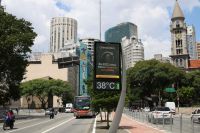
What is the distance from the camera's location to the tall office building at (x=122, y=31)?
1642 centimetres

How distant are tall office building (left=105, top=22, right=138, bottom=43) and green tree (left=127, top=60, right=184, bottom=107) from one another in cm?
8878

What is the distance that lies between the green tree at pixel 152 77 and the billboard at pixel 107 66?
86823 millimetres

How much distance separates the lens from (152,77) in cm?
10831

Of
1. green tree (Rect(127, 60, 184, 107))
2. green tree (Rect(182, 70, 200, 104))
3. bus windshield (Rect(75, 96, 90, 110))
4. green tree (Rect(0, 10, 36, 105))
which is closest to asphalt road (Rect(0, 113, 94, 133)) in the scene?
bus windshield (Rect(75, 96, 90, 110))

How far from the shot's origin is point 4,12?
58.5m

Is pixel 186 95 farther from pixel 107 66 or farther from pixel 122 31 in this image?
pixel 122 31

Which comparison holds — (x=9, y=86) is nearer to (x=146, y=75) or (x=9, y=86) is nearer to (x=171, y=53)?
(x=146, y=75)

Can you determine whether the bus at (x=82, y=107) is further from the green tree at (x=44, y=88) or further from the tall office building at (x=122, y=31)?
the green tree at (x=44, y=88)

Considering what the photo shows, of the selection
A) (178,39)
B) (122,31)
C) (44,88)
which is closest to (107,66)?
(122,31)

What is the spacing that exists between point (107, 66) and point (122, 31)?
117 inches

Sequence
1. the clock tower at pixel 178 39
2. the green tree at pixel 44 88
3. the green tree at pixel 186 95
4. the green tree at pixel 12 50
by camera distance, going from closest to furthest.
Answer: the green tree at pixel 12 50 → the green tree at pixel 186 95 → the green tree at pixel 44 88 → the clock tower at pixel 178 39

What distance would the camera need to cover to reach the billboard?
18958 millimetres

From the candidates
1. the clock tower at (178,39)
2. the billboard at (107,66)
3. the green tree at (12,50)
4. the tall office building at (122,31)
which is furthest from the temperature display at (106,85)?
the clock tower at (178,39)

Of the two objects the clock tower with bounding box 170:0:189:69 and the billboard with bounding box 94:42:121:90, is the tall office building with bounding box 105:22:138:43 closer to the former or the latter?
the billboard with bounding box 94:42:121:90
